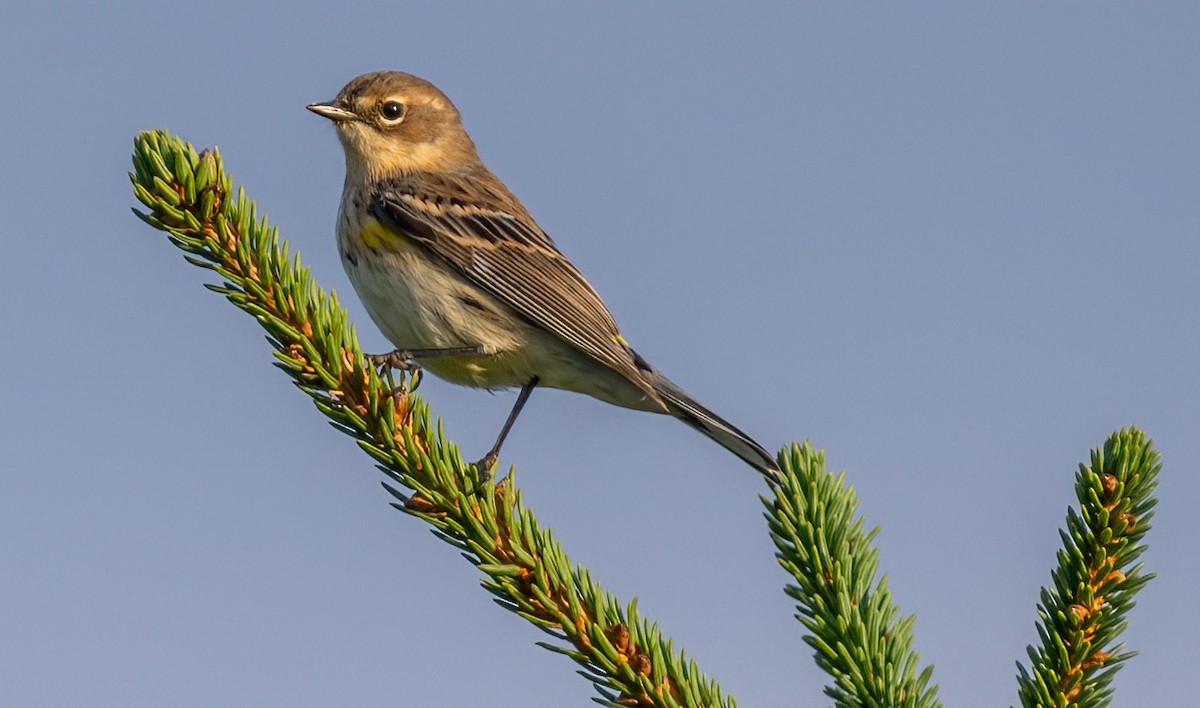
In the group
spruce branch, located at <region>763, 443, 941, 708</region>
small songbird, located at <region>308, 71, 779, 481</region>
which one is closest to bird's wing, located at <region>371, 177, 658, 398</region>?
small songbird, located at <region>308, 71, 779, 481</region>

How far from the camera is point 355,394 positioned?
155 inches

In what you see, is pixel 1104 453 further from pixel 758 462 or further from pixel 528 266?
pixel 528 266

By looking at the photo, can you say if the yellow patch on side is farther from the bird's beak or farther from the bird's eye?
the bird's eye

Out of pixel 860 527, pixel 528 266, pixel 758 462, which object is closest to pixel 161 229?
pixel 860 527

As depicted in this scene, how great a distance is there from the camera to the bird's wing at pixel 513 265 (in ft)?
21.5

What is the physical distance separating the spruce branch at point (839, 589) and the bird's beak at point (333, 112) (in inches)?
209

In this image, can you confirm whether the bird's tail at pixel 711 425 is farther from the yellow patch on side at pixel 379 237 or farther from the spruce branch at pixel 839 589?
the spruce branch at pixel 839 589

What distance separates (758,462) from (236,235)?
268 cm

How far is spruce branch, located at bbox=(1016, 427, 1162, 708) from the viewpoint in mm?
2977

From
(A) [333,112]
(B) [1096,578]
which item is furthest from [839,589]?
(A) [333,112]

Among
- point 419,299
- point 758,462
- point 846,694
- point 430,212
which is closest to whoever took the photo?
point 846,694

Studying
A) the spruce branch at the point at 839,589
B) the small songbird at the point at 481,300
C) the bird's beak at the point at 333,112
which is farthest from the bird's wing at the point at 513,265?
the spruce branch at the point at 839,589

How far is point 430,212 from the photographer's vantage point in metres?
6.85

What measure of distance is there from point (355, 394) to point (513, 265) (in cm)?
306
